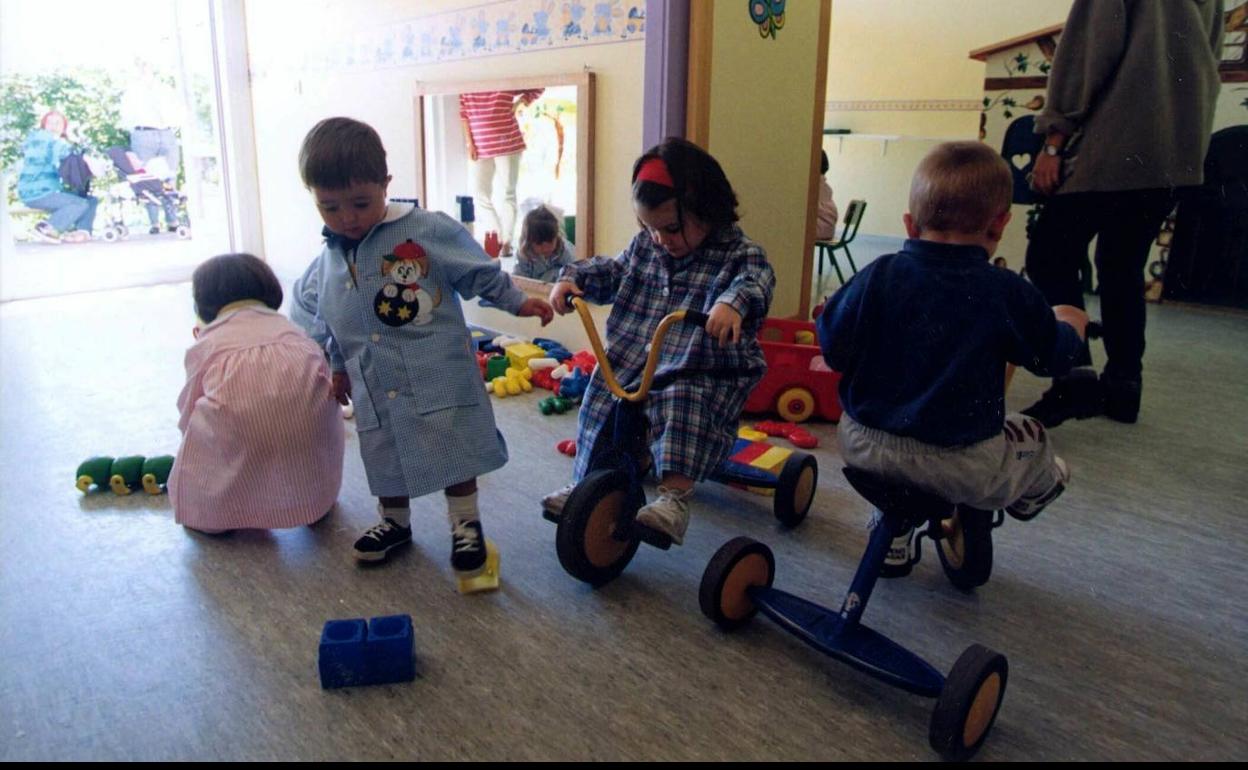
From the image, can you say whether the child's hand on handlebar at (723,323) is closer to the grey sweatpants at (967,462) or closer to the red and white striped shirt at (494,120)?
the grey sweatpants at (967,462)

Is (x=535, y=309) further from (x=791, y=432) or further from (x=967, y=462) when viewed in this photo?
(x=791, y=432)

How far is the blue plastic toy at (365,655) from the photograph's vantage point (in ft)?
4.31

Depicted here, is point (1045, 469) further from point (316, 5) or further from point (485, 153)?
point (316, 5)

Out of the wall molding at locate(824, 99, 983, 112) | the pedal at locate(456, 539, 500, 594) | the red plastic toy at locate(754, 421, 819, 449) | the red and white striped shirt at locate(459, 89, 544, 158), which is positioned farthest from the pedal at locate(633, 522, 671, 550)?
the wall molding at locate(824, 99, 983, 112)

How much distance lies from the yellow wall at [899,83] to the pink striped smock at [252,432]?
5120mm

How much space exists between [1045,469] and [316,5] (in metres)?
3.96

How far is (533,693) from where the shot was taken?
1.33 metres

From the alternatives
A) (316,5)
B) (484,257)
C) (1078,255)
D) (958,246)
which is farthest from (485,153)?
(958,246)

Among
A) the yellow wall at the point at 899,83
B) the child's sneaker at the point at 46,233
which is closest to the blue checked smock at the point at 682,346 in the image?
the child's sneaker at the point at 46,233

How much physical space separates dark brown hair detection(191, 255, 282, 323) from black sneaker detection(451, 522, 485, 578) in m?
0.69

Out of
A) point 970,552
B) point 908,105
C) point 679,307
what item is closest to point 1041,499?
point 970,552

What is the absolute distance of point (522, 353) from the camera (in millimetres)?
3057

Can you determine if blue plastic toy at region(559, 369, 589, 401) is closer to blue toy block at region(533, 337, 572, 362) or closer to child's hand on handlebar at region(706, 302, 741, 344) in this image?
blue toy block at region(533, 337, 572, 362)

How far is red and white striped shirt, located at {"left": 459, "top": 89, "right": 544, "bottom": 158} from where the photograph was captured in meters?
3.29
